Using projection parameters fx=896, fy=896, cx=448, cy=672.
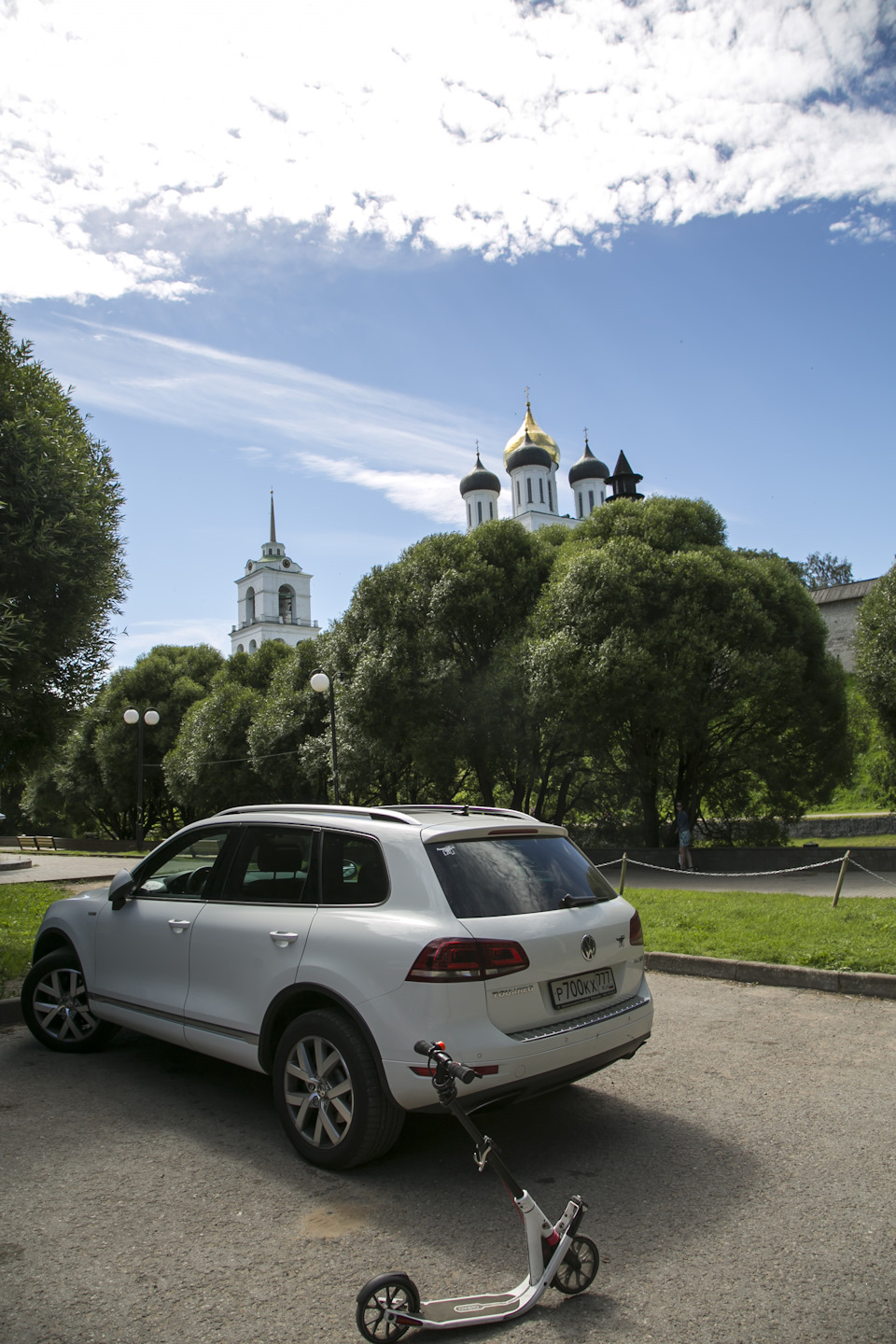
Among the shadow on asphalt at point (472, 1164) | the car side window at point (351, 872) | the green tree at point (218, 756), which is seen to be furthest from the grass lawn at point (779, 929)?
the green tree at point (218, 756)

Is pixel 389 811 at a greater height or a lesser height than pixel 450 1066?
greater

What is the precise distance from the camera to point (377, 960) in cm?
390

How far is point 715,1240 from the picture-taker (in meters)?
3.34

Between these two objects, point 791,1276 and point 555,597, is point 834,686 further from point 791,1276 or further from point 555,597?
point 791,1276

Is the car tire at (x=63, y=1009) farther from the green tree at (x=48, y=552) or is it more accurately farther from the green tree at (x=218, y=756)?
the green tree at (x=218, y=756)

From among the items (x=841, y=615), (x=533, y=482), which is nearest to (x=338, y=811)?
(x=841, y=615)

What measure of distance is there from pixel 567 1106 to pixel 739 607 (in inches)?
730

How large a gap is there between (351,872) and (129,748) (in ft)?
148

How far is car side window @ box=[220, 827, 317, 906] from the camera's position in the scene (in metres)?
4.55

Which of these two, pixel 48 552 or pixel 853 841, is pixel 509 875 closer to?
pixel 48 552

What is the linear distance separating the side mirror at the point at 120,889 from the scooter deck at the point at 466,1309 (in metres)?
3.37

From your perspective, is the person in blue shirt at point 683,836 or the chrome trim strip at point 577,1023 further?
the person in blue shirt at point 683,836

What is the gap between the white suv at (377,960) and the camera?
12.4ft

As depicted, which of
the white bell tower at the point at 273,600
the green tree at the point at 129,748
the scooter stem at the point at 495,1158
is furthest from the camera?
the white bell tower at the point at 273,600
